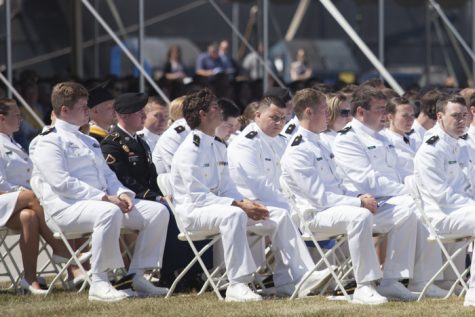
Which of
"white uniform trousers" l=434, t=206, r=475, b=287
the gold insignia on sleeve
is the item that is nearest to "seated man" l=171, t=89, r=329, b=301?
the gold insignia on sleeve

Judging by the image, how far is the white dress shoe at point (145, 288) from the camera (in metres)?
10.4

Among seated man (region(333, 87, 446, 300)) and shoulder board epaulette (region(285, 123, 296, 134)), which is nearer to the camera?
seated man (region(333, 87, 446, 300))

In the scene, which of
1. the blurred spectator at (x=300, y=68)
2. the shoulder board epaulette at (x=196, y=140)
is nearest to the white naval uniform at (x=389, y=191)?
the shoulder board epaulette at (x=196, y=140)

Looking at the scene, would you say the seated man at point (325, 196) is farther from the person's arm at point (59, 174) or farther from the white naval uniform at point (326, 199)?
the person's arm at point (59, 174)

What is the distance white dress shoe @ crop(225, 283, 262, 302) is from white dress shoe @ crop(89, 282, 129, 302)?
2.55ft

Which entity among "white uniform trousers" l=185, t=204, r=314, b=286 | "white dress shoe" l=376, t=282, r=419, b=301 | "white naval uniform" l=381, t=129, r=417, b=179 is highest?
"white naval uniform" l=381, t=129, r=417, b=179

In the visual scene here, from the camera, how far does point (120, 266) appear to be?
1009cm

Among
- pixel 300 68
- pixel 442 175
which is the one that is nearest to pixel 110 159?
pixel 442 175

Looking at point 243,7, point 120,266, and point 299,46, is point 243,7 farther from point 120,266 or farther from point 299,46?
point 120,266

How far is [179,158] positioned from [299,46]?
59.6ft

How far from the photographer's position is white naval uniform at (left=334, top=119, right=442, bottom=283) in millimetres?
10344

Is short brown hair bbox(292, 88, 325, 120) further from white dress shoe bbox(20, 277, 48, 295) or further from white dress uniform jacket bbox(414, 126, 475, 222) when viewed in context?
white dress shoe bbox(20, 277, 48, 295)

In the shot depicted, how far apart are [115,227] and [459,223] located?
254cm

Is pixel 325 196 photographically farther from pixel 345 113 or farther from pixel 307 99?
pixel 345 113
